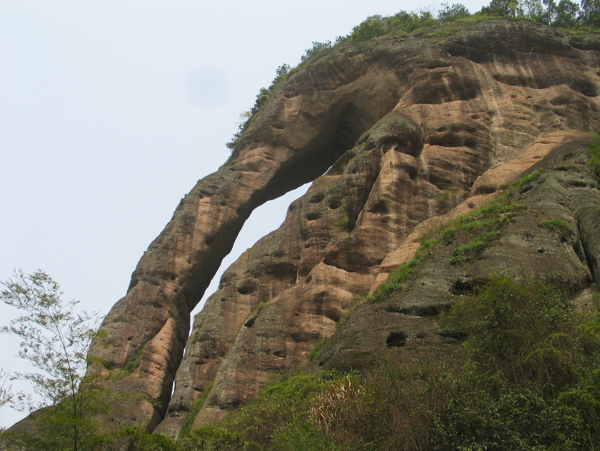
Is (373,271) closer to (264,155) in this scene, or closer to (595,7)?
(264,155)

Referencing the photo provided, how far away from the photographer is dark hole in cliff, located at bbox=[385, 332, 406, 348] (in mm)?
13508

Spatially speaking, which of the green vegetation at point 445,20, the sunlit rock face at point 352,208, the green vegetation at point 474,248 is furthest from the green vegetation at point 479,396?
the green vegetation at point 445,20

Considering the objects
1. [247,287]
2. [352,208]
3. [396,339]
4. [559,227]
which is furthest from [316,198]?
[396,339]

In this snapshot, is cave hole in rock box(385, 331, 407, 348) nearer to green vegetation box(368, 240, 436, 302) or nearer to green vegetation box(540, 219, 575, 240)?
green vegetation box(368, 240, 436, 302)

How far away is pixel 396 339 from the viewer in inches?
538

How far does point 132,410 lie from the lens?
23.2 metres

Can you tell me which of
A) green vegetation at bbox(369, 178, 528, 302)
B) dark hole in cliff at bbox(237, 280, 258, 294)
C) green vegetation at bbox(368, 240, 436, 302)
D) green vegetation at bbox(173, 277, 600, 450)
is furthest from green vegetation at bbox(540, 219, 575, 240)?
dark hole in cliff at bbox(237, 280, 258, 294)

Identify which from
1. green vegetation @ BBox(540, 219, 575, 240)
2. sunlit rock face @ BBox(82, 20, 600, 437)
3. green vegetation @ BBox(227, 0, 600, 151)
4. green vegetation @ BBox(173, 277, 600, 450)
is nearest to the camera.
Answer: green vegetation @ BBox(173, 277, 600, 450)

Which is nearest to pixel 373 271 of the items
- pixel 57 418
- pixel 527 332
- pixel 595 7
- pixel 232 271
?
pixel 232 271

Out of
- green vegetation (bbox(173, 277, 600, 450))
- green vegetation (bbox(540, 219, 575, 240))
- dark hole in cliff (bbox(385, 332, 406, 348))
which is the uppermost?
green vegetation (bbox(540, 219, 575, 240))

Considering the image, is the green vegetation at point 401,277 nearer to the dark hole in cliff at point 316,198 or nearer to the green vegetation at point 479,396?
the green vegetation at point 479,396

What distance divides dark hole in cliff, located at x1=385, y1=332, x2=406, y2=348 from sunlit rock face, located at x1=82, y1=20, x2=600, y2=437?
0.05 meters

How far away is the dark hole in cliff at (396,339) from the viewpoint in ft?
44.3

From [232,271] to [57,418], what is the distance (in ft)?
51.6
